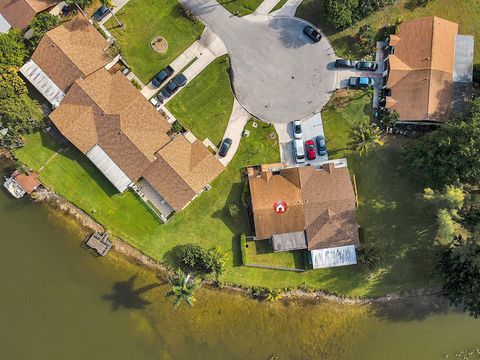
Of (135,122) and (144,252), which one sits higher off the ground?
(135,122)

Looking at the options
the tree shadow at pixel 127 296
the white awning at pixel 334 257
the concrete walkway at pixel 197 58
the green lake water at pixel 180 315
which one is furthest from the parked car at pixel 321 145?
the tree shadow at pixel 127 296

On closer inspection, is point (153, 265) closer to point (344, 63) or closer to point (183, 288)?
point (183, 288)

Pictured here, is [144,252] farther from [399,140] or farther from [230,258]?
[399,140]

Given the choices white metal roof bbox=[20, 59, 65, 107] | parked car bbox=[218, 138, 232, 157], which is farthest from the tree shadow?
white metal roof bbox=[20, 59, 65, 107]

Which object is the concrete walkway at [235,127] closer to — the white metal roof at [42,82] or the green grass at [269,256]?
the green grass at [269,256]

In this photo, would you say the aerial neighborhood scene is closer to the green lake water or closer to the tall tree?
the green lake water

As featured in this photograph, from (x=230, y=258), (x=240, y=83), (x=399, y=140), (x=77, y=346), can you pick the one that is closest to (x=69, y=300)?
(x=77, y=346)
